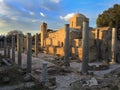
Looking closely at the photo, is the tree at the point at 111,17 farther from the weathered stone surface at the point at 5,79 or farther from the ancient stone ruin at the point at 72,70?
the weathered stone surface at the point at 5,79

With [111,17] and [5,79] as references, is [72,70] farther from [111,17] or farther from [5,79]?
[111,17]

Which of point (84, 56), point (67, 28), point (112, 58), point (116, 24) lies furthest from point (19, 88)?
point (116, 24)

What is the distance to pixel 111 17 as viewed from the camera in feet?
140

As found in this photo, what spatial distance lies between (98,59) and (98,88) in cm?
1836

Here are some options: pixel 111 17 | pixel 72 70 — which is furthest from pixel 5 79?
pixel 111 17

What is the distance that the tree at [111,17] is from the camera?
41.8 metres

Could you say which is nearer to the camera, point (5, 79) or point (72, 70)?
point (5, 79)

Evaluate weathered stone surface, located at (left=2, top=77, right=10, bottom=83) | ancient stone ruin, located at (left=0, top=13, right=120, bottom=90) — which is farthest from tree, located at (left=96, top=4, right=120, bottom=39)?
weathered stone surface, located at (left=2, top=77, right=10, bottom=83)

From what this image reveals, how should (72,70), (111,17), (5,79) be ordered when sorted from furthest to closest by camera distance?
(111,17) → (72,70) → (5,79)

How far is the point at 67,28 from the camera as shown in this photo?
19.3 meters

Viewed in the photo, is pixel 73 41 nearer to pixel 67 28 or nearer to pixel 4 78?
pixel 67 28

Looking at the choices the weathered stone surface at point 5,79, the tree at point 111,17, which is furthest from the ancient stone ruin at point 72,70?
the tree at point 111,17

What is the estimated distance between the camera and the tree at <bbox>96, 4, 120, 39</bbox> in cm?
4175

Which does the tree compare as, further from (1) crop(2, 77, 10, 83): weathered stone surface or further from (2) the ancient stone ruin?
(1) crop(2, 77, 10, 83): weathered stone surface
